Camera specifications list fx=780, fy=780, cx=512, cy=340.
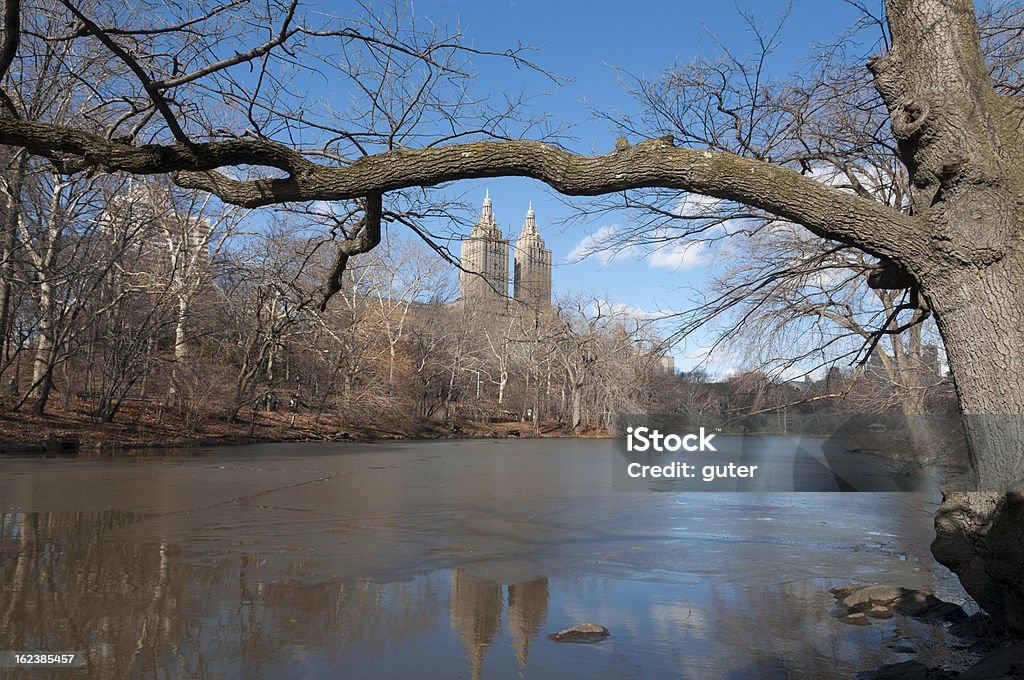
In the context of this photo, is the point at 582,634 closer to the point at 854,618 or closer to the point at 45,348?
the point at 854,618

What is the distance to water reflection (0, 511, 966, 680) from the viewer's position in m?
4.29

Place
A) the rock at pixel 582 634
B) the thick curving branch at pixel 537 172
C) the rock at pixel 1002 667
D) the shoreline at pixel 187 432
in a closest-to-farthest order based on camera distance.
A: 1. the rock at pixel 1002 667
2. the thick curving branch at pixel 537 172
3. the rock at pixel 582 634
4. the shoreline at pixel 187 432

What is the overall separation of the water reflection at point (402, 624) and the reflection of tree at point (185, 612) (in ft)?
0.05

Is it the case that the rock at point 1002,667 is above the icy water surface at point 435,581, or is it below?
above

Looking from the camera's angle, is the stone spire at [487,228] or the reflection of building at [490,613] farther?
the stone spire at [487,228]

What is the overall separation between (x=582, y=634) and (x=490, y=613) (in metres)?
0.79

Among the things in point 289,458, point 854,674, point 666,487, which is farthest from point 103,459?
point 854,674

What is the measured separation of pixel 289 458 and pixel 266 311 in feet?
36.8

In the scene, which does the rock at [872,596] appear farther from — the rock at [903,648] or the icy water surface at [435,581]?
the rock at [903,648]

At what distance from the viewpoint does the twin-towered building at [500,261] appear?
6591mm

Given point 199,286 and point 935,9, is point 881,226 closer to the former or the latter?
point 935,9

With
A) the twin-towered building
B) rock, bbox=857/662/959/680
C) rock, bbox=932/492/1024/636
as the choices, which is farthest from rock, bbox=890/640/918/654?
the twin-towered building
